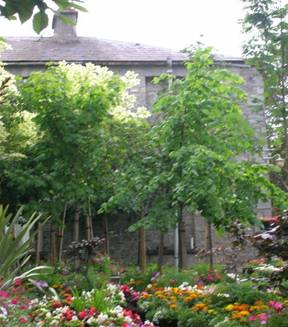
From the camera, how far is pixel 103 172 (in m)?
10.7

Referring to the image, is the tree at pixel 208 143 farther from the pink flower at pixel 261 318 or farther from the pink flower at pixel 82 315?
the pink flower at pixel 261 318

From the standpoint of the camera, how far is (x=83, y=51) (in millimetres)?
15500

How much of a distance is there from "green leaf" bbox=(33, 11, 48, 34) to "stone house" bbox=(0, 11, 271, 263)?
1104cm

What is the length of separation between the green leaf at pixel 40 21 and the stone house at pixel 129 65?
1104 cm

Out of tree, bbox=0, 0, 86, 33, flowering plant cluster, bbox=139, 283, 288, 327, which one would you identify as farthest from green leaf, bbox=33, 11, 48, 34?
flowering plant cluster, bbox=139, 283, 288, 327

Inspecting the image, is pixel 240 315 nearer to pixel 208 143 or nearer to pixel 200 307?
pixel 200 307

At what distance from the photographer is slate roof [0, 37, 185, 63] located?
1468 cm

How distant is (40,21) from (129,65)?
1276 cm

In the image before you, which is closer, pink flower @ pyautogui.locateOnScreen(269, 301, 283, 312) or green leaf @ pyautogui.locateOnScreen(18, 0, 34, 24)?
green leaf @ pyautogui.locateOnScreen(18, 0, 34, 24)

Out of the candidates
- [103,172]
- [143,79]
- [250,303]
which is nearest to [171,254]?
[103,172]

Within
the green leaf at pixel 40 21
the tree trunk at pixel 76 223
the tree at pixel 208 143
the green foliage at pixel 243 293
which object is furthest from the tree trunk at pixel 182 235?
the green leaf at pixel 40 21

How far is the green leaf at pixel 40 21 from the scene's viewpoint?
2.09m

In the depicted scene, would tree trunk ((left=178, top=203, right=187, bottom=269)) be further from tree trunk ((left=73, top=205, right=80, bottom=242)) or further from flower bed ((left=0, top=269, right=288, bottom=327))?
tree trunk ((left=73, top=205, right=80, bottom=242))

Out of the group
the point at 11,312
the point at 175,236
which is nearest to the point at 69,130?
the point at 175,236
